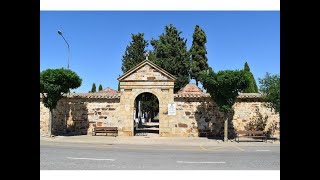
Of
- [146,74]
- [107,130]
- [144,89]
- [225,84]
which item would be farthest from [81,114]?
[225,84]

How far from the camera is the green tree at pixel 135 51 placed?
40031 millimetres

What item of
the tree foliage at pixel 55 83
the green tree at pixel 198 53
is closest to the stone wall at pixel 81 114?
the tree foliage at pixel 55 83

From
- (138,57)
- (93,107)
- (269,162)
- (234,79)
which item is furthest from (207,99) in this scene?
(138,57)

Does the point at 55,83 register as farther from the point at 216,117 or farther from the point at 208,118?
the point at 216,117

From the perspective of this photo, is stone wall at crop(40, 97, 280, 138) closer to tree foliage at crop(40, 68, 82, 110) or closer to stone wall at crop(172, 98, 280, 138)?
stone wall at crop(172, 98, 280, 138)

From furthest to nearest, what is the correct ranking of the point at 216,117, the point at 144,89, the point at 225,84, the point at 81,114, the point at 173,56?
the point at 173,56, the point at 81,114, the point at 144,89, the point at 216,117, the point at 225,84

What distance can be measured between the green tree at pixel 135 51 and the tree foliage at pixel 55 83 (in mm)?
21953

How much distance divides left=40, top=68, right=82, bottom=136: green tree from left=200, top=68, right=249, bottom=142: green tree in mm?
7690

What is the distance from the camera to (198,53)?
38.2 m

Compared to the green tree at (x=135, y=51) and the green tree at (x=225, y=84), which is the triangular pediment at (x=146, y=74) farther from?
the green tree at (x=135, y=51)
